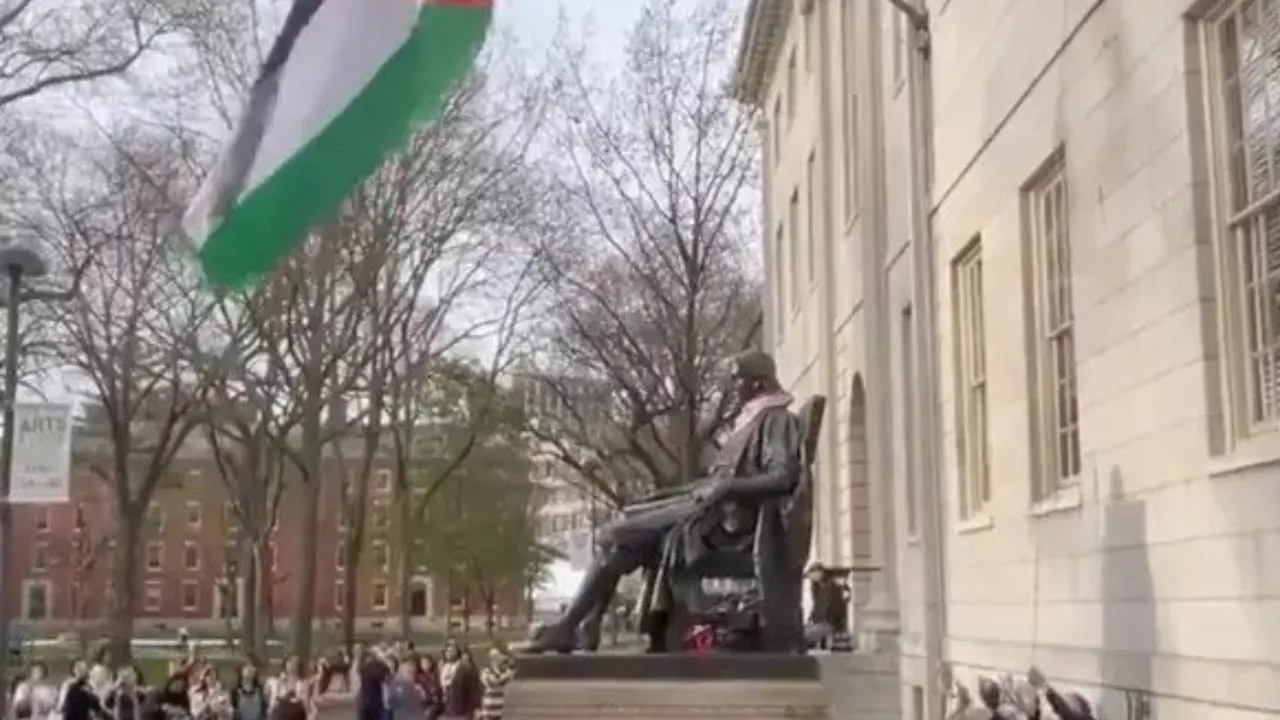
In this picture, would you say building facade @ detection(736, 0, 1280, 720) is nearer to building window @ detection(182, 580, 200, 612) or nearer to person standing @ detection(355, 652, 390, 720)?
person standing @ detection(355, 652, 390, 720)

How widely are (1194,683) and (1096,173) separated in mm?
3286

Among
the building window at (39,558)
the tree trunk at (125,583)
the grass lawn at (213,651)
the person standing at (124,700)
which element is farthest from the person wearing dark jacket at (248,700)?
the building window at (39,558)

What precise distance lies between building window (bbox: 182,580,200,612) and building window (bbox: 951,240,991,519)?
289 ft

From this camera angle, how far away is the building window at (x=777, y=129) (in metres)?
33.8

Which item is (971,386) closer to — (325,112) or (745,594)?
(745,594)

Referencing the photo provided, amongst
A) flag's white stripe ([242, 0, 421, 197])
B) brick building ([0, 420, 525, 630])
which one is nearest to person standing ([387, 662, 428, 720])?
flag's white stripe ([242, 0, 421, 197])

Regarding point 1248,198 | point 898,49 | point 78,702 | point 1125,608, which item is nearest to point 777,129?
point 898,49

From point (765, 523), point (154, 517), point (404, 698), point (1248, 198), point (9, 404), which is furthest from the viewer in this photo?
point (154, 517)

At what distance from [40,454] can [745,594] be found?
5.07 meters

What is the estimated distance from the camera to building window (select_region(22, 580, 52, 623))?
9081cm

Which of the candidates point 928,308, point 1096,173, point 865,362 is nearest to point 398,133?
point 1096,173

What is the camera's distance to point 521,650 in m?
10.8

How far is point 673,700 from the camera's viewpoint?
9.84 m

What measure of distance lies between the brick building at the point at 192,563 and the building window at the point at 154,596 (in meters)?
0.05
